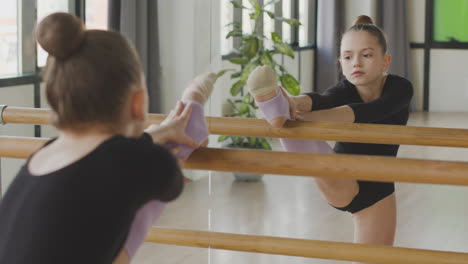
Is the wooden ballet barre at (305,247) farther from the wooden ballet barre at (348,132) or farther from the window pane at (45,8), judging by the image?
the window pane at (45,8)

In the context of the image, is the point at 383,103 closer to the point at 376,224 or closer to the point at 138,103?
the point at 376,224

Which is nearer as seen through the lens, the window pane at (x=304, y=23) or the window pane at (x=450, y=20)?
A: the window pane at (x=304, y=23)

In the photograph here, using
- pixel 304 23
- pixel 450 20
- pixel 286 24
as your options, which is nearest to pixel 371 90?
pixel 286 24

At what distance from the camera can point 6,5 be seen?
8.29ft

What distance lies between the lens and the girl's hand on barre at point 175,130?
3.08 feet

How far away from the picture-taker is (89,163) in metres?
0.81

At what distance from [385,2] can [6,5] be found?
181 inches

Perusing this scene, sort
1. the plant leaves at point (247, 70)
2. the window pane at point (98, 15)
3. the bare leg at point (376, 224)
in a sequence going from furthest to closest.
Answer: the plant leaves at point (247, 70)
the bare leg at point (376, 224)
the window pane at point (98, 15)

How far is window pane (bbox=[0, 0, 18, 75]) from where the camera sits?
2525 mm

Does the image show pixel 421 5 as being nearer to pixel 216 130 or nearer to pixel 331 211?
pixel 331 211

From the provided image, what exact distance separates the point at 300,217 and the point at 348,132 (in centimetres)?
219

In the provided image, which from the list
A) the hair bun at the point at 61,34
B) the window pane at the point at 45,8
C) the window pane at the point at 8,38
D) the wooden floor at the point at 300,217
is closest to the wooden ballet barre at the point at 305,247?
the hair bun at the point at 61,34

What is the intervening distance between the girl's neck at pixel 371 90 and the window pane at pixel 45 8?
33.9 inches

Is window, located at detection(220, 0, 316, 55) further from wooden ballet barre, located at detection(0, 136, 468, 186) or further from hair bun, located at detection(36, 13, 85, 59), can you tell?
hair bun, located at detection(36, 13, 85, 59)
